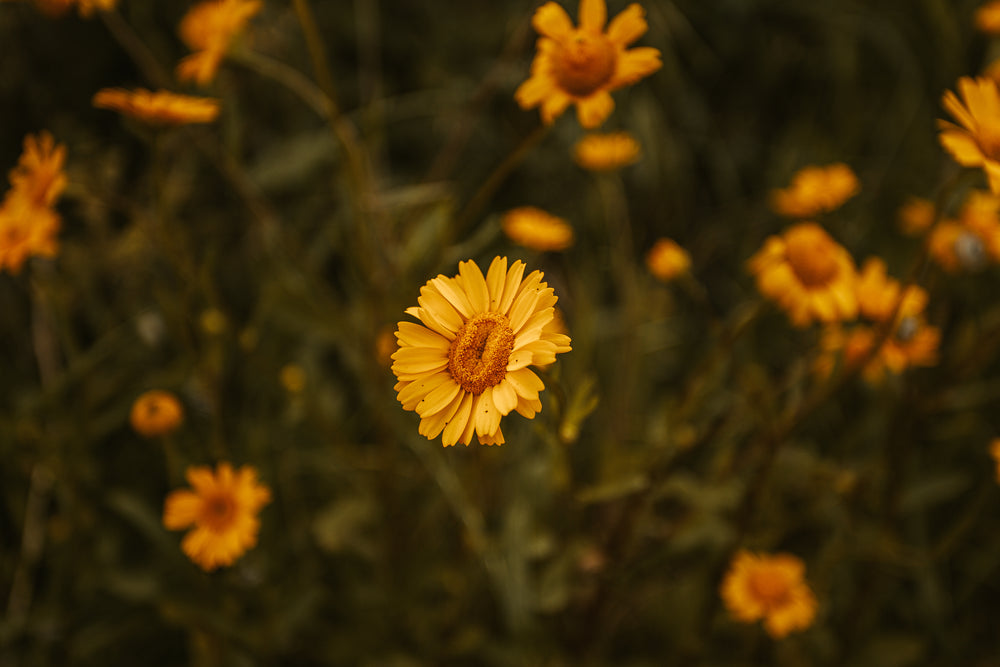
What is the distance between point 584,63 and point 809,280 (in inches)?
16.4

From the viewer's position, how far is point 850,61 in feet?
5.07

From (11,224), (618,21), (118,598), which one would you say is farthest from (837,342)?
(118,598)

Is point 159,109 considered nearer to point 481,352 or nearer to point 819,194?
point 481,352

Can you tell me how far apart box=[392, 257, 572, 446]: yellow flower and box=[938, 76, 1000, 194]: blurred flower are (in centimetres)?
40

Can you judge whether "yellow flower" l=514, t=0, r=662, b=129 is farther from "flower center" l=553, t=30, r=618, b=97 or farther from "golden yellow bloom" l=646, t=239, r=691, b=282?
"golden yellow bloom" l=646, t=239, r=691, b=282

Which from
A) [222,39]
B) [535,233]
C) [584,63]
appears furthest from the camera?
[535,233]

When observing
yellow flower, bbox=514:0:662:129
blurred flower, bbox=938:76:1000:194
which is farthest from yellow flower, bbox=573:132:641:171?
blurred flower, bbox=938:76:1000:194

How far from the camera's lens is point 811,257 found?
2.75 feet

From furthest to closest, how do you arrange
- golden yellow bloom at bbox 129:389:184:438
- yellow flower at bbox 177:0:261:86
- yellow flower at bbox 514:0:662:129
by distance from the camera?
golden yellow bloom at bbox 129:389:184:438, yellow flower at bbox 177:0:261:86, yellow flower at bbox 514:0:662:129

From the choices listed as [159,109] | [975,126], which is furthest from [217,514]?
[975,126]

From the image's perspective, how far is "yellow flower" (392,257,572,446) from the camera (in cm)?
49

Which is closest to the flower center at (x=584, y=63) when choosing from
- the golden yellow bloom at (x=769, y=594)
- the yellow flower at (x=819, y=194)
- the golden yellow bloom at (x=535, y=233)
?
the golden yellow bloom at (x=535, y=233)

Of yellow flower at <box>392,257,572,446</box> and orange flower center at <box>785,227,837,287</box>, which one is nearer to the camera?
yellow flower at <box>392,257,572,446</box>

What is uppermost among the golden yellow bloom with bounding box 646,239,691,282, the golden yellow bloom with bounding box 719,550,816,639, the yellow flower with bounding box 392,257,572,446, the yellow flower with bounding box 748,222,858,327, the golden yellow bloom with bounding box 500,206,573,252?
the golden yellow bloom with bounding box 500,206,573,252
